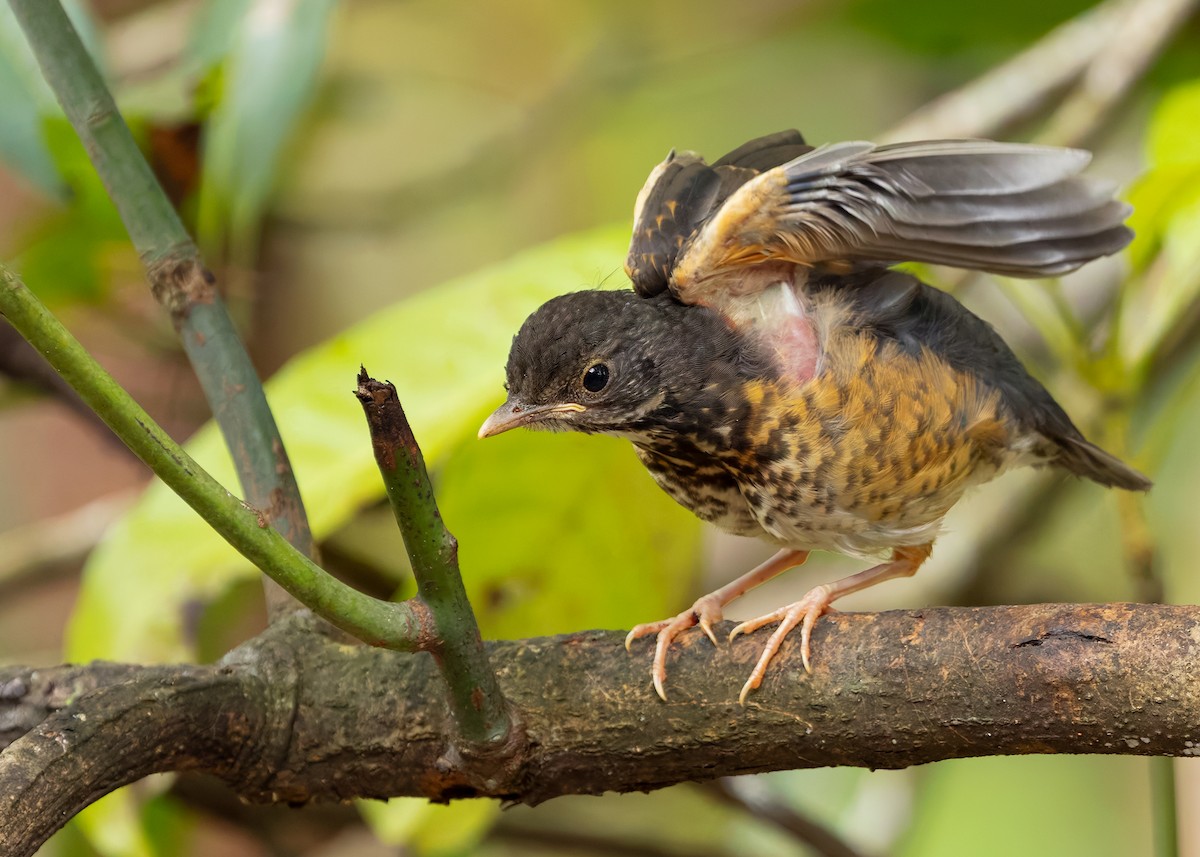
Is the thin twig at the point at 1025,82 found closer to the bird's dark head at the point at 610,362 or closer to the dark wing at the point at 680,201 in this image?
the dark wing at the point at 680,201

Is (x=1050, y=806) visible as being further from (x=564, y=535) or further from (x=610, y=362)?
(x=610, y=362)

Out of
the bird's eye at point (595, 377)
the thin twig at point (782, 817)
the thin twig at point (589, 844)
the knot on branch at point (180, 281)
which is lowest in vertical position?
the thin twig at point (782, 817)

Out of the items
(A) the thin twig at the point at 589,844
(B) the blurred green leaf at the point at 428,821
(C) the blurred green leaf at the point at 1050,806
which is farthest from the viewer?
(C) the blurred green leaf at the point at 1050,806

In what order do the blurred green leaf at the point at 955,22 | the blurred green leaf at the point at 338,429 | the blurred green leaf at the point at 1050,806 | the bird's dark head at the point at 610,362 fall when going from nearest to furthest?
1. the bird's dark head at the point at 610,362
2. the blurred green leaf at the point at 338,429
3. the blurred green leaf at the point at 955,22
4. the blurred green leaf at the point at 1050,806

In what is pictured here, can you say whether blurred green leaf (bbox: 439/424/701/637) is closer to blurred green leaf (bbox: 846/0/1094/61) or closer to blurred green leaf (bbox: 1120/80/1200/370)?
blurred green leaf (bbox: 1120/80/1200/370)

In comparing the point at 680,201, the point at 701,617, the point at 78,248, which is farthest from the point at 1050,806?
the point at 78,248

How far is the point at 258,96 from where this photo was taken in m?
2.46

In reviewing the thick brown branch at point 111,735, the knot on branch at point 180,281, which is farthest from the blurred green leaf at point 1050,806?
the knot on branch at point 180,281

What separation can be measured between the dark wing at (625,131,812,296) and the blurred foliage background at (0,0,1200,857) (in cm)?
18

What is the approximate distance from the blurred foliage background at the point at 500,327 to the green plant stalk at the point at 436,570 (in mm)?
232

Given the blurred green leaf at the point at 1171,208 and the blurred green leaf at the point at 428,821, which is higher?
the blurred green leaf at the point at 1171,208

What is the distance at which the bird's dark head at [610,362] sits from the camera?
1.60 m

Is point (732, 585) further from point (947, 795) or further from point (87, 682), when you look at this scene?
point (947, 795)

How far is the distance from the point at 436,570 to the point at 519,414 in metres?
0.50
